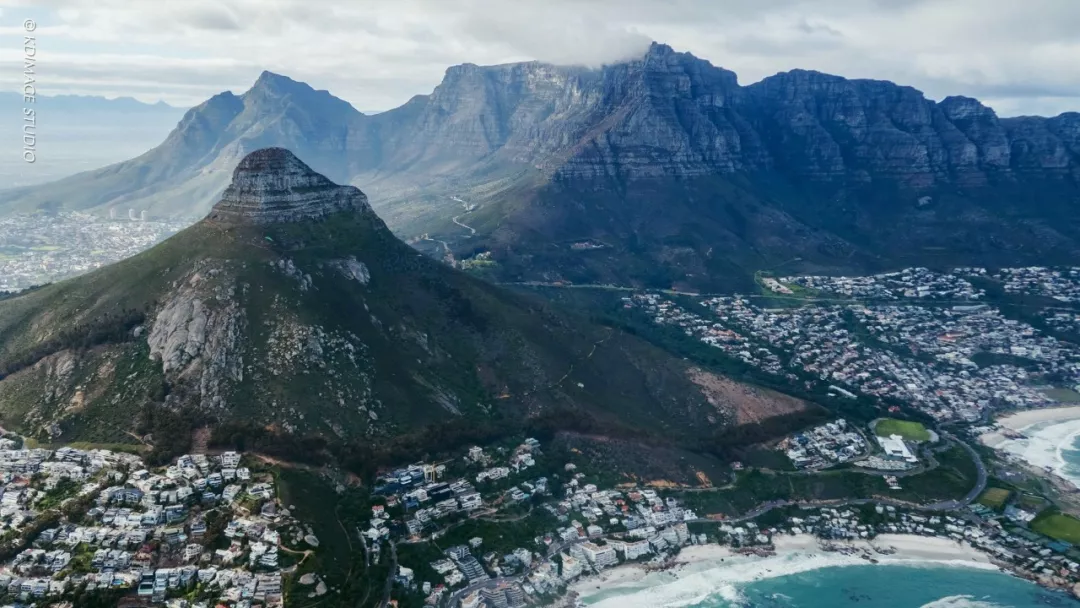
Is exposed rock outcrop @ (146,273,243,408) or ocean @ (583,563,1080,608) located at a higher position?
exposed rock outcrop @ (146,273,243,408)

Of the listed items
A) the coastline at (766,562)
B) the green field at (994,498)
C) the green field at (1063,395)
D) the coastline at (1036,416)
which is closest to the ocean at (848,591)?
the coastline at (766,562)

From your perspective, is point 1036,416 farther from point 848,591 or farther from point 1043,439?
point 848,591

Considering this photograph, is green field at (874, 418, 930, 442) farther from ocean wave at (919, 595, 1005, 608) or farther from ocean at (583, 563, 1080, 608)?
ocean wave at (919, 595, 1005, 608)

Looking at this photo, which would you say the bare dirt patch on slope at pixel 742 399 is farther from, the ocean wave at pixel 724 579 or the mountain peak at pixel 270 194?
the mountain peak at pixel 270 194

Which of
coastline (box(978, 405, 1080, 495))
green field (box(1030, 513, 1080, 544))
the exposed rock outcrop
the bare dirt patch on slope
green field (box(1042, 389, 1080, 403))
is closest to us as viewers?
green field (box(1030, 513, 1080, 544))

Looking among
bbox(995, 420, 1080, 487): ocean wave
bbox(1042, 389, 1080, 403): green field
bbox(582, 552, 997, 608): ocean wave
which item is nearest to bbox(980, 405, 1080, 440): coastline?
bbox(995, 420, 1080, 487): ocean wave

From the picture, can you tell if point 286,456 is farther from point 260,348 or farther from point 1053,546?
point 1053,546
